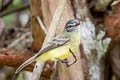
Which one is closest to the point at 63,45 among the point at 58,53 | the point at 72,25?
the point at 58,53

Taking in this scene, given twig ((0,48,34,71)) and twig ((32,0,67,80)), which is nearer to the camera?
twig ((32,0,67,80))

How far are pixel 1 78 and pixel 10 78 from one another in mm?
195

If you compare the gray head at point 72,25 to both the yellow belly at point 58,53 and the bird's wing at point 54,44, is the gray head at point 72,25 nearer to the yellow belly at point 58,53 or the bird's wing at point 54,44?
the bird's wing at point 54,44

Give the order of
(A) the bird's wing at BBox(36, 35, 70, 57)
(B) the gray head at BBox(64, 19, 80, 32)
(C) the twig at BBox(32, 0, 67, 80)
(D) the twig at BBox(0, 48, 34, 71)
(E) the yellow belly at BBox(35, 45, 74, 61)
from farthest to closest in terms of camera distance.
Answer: (D) the twig at BBox(0, 48, 34, 71)
(B) the gray head at BBox(64, 19, 80, 32)
(E) the yellow belly at BBox(35, 45, 74, 61)
(A) the bird's wing at BBox(36, 35, 70, 57)
(C) the twig at BBox(32, 0, 67, 80)

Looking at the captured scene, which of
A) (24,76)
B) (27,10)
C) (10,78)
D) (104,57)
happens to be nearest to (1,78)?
(10,78)

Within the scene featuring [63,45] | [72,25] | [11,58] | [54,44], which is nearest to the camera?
[54,44]

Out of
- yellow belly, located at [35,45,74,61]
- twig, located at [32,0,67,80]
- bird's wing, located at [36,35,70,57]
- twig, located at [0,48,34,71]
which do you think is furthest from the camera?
twig, located at [0,48,34,71]

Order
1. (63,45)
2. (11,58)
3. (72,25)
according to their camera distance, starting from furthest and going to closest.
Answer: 1. (11,58)
2. (72,25)
3. (63,45)

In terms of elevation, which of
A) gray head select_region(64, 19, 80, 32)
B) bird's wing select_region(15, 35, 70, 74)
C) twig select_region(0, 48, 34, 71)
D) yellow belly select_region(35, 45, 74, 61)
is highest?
gray head select_region(64, 19, 80, 32)

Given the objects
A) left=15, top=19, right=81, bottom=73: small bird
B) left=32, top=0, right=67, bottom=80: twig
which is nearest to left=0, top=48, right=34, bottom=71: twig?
left=15, top=19, right=81, bottom=73: small bird

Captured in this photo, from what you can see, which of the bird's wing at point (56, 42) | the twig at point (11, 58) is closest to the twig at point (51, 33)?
the bird's wing at point (56, 42)

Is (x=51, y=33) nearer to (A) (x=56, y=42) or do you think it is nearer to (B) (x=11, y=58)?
(A) (x=56, y=42)

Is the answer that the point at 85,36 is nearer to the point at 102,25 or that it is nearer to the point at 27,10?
the point at 102,25

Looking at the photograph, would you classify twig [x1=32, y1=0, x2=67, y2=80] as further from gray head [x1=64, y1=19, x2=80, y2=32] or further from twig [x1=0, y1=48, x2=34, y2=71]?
twig [x1=0, y1=48, x2=34, y2=71]
